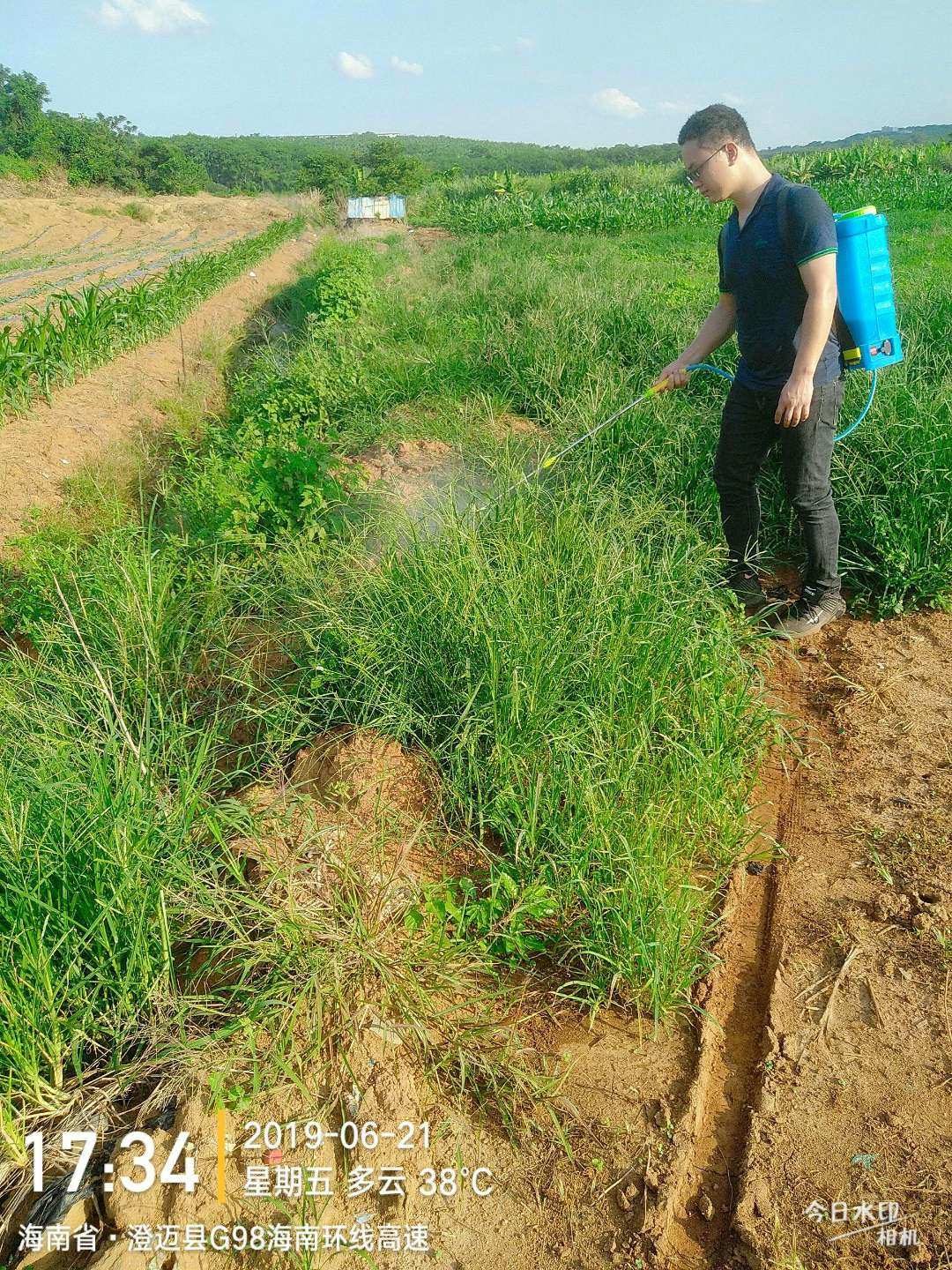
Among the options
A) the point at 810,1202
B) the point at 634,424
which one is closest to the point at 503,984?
the point at 810,1202

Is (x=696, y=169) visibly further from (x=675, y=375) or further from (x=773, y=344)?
(x=675, y=375)

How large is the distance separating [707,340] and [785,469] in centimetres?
82

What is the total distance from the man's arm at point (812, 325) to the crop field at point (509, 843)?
2.62ft

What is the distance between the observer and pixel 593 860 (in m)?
2.50

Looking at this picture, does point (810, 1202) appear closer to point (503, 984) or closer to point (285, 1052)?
point (503, 984)

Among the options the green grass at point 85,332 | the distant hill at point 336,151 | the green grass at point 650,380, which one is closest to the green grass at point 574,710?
the green grass at point 650,380

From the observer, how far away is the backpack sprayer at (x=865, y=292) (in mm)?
3318

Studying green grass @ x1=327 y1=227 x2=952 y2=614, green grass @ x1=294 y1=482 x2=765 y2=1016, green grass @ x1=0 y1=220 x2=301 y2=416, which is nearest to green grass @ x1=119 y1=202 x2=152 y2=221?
green grass @ x1=0 y1=220 x2=301 y2=416

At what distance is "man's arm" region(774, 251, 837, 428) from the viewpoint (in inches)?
120

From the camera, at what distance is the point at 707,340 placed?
3908 millimetres

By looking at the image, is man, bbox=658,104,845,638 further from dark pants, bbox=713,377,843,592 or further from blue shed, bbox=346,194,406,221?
blue shed, bbox=346,194,406,221

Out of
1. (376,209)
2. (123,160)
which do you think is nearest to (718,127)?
(376,209)

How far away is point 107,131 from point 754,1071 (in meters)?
64.9

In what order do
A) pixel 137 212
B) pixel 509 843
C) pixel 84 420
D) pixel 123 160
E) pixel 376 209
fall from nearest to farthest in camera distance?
1. pixel 509 843
2. pixel 84 420
3. pixel 376 209
4. pixel 137 212
5. pixel 123 160
